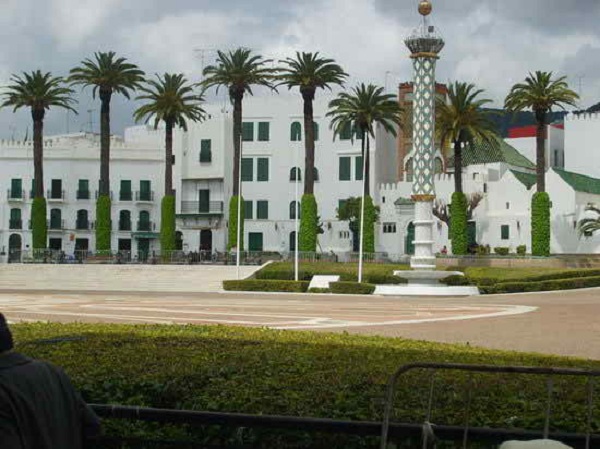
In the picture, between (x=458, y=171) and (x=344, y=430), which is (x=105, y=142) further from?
(x=344, y=430)

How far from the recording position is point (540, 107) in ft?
199

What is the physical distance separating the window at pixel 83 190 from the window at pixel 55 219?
79.0 inches

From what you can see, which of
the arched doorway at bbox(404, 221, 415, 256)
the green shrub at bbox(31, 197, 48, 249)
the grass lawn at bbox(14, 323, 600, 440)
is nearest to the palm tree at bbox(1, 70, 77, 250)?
the green shrub at bbox(31, 197, 48, 249)

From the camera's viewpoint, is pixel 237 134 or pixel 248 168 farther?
pixel 248 168

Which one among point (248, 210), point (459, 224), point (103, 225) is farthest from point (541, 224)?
point (103, 225)

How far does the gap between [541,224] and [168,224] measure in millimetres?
24997

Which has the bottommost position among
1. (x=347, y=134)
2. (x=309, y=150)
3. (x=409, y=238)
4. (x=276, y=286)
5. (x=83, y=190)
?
(x=276, y=286)

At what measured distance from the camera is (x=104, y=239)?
6644 cm

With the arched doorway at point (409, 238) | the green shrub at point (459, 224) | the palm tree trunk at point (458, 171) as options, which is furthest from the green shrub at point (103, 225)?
the palm tree trunk at point (458, 171)

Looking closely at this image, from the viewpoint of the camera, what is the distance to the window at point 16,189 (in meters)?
75.9

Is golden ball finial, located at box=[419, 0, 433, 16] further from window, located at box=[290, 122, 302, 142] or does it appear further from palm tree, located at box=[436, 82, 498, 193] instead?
window, located at box=[290, 122, 302, 142]

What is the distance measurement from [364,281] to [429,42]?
42.7ft

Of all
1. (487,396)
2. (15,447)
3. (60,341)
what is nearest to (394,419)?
(487,396)

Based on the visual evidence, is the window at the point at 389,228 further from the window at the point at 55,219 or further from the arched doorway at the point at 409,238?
the window at the point at 55,219
